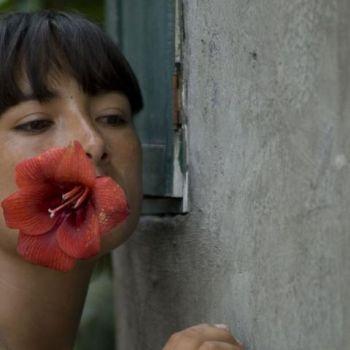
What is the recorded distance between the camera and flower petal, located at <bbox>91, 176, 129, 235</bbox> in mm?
1658

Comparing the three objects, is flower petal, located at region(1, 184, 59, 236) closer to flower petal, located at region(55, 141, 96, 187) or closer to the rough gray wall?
flower petal, located at region(55, 141, 96, 187)

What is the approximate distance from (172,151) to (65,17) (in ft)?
1.32

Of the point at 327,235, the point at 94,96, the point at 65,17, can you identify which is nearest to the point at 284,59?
the point at 327,235

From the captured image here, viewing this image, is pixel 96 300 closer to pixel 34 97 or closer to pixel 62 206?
pixel 34 97

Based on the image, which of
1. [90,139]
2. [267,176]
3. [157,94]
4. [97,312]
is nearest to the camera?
[267,176]

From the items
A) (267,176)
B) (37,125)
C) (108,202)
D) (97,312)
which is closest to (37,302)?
(37,125)

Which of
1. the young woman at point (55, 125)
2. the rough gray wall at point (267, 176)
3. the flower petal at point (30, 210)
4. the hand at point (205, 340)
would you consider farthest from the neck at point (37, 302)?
the hand at point (205, 340)

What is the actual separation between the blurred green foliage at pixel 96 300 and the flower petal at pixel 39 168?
1.90m

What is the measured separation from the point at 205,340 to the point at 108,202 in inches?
11.6

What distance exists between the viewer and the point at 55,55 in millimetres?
2021

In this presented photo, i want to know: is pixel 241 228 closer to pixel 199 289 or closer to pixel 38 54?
pixel 199 289

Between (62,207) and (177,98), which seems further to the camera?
(177,98)

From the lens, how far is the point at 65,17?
2154 mm

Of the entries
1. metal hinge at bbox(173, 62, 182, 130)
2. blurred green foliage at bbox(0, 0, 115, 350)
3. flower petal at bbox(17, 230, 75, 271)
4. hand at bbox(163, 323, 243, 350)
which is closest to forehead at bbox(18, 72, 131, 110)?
metal hinge at bbox(173, 62, 182, 130)
